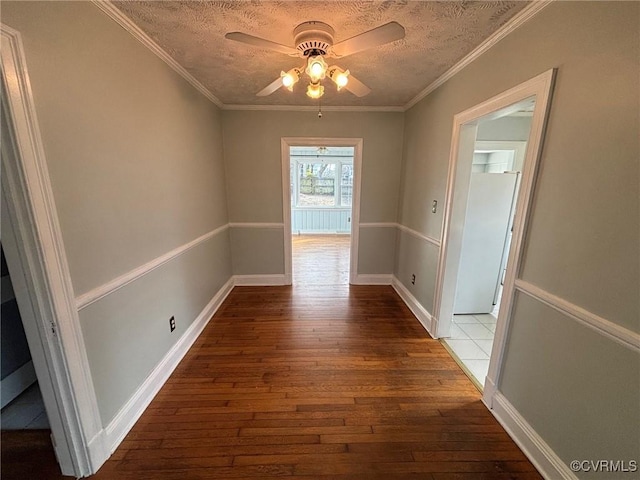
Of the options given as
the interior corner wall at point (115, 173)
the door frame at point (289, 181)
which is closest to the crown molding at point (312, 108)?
the door frame at point (289, 181)

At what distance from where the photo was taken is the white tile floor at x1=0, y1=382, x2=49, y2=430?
5.13ft

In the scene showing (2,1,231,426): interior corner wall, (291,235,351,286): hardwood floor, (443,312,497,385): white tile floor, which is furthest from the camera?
(291,235,351,286): hardwood floor

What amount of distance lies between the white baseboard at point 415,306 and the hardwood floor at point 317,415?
10 cm

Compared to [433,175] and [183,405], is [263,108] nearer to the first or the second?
[433,175]

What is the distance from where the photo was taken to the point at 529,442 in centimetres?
142

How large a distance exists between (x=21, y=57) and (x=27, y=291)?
929 mm

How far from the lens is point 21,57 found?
0.97 metres

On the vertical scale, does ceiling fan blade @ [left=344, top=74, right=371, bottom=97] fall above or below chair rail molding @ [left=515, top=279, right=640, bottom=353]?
above

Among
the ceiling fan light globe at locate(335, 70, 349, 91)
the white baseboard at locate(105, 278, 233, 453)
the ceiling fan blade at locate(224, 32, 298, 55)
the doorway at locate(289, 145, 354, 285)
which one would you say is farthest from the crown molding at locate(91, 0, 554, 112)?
the doorway at locate(289, 145, 354, 285)

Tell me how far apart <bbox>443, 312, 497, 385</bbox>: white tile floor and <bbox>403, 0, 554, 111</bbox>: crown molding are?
239 centimetres

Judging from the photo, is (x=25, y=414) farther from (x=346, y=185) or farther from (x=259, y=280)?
(x=346, y=185)

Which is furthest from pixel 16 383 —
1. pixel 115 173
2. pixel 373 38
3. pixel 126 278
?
pixel 373 38

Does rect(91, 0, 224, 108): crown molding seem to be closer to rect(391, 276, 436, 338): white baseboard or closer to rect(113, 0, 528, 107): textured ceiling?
rect(113, 0, 528, 107): textured ceiling

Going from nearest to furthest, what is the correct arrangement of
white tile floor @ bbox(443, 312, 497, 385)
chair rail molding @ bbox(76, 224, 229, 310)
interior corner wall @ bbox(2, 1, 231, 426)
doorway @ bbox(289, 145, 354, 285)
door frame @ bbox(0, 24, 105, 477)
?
door frame @ bbox(0, 24, 105, 477) < interior corner wall @ bbox(2, 1, 231, 426) < chair rail molding @ bbox(76, 224, 229, 310) < white tile floor @ bbox(443, 312, 497, 385) < doorway @ bbox(289, 145, 354, 285)
